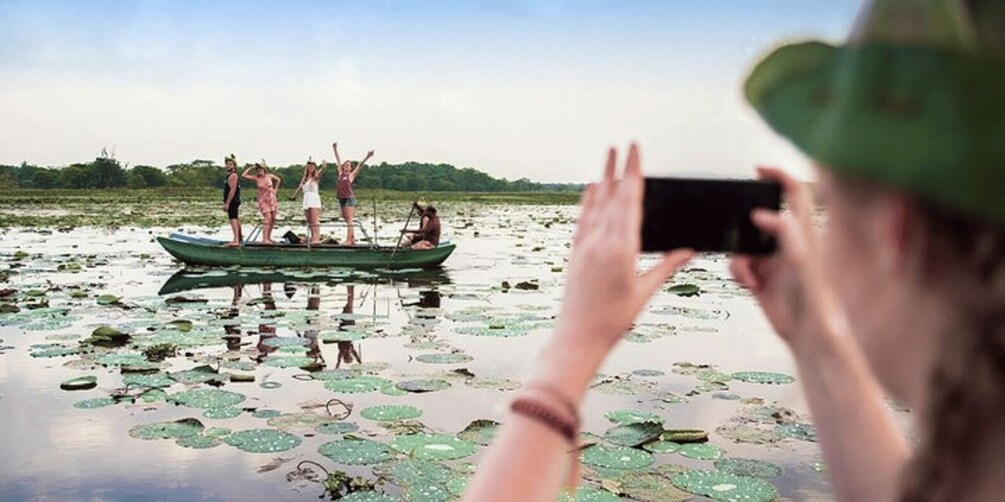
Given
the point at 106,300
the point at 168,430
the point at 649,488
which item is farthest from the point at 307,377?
the point at 106,300

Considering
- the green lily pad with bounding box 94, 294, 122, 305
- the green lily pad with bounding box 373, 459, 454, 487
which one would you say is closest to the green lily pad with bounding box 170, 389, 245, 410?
the green lily pad with bounding box 373, 459, 454, 487

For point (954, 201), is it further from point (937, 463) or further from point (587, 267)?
point (587, 267)

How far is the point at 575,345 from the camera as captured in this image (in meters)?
0.80

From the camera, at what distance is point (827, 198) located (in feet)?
2.11

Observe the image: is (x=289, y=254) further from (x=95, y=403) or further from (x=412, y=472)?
(x=412, y=472)

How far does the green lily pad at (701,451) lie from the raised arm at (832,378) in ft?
12.9

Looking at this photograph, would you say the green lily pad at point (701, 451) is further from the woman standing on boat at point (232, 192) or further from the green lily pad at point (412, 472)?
the woman standing on boat at point (232, 192)

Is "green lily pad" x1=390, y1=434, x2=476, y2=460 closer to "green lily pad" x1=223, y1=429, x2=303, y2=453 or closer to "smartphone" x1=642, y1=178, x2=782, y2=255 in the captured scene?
"green lily pad" x1=223, y1=429, x2=303, y2=453

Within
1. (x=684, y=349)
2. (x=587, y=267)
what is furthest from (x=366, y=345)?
(x=587, y=267)

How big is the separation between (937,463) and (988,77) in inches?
A: 10.5

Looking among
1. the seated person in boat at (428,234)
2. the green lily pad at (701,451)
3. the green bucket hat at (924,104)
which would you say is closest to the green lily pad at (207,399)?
the green lily pad at (701,451)

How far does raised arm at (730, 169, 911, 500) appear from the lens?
2.88 feet

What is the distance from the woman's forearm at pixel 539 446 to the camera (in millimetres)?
736

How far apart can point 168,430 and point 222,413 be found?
44 cm
